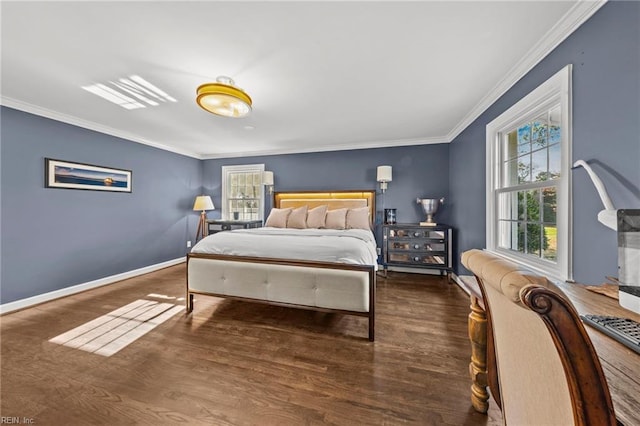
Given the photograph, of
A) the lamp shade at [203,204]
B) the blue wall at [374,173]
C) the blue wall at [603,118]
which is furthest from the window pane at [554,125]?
the lamp shade at [203,204]

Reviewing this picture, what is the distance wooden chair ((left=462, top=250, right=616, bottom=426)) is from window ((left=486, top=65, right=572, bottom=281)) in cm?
145

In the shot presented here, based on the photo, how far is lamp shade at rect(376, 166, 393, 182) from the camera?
412 centimetres

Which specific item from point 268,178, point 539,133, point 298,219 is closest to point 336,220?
point 298,219

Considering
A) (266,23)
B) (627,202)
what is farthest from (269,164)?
(627,202)

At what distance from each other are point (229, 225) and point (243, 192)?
1002 mm

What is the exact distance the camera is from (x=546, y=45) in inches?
68.2

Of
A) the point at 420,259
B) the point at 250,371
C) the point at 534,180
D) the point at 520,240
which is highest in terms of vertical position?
the point at 534,180

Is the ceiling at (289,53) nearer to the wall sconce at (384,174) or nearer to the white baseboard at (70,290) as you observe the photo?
Result: the wall sconce at (384,174)

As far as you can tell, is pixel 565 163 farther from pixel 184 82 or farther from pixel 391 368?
pixel 184 82

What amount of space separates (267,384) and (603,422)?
163cm

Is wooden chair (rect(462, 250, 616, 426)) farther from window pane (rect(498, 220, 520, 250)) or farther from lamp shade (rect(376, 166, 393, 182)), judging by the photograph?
lamp shade (rect(376, 166, 393, 182))

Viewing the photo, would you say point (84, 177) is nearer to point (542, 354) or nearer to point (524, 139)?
point (542, 354)

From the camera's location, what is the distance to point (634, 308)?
849 millimetres

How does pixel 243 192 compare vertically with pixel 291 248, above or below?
above
